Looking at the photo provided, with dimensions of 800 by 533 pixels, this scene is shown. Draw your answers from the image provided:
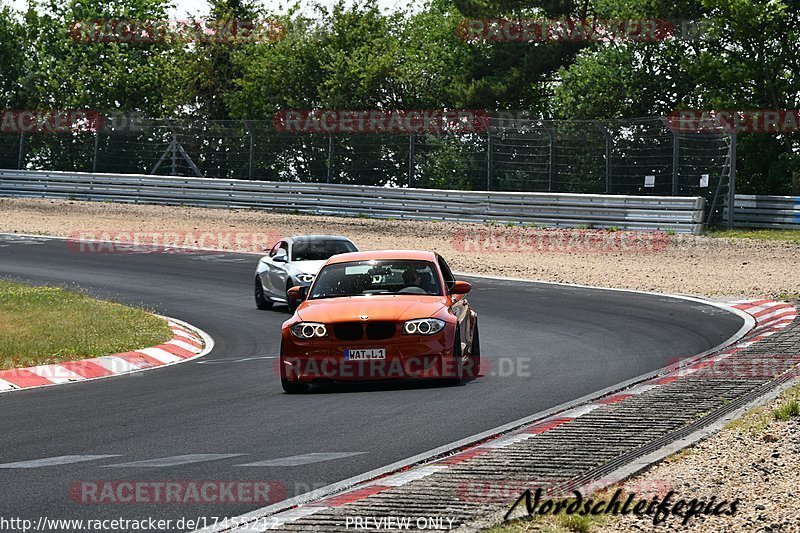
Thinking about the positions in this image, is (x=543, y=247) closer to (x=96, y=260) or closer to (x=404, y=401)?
(x=96, y=260)

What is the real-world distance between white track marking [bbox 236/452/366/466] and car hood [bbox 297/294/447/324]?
366cm

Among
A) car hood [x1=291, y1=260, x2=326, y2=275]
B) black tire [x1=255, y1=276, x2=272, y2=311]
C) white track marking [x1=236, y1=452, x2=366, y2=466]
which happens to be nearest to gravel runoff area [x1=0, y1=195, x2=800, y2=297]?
black tire [x1=255, y1=276, x2=272, y2=311]

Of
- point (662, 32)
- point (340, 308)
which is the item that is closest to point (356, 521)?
point (340, 308)

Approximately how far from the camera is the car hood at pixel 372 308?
1202 cm

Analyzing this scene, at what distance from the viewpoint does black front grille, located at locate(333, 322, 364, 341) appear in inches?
471

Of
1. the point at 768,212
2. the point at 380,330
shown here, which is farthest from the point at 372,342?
the point at 768,212

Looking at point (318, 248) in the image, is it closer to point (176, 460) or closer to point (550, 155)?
point (176, 460)

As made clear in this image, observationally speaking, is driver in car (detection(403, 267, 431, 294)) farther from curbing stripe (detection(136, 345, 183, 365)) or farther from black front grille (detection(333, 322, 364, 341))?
curbing stripe (detection(136, 345, 183, 365))

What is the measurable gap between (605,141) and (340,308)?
78.2 feet

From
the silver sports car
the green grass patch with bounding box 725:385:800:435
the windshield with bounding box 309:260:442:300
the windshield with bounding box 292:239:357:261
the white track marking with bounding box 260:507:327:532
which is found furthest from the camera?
the windshield with bounding box 292:239:357:261

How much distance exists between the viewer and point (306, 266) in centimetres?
2030

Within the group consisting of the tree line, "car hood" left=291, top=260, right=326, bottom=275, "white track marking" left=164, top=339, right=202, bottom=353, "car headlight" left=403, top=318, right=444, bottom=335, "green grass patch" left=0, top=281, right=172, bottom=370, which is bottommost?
"white track marking" left=164, top=339, right=202, bottom=353

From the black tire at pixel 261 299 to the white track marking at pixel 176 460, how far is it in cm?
1328

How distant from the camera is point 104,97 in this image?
188 feet
